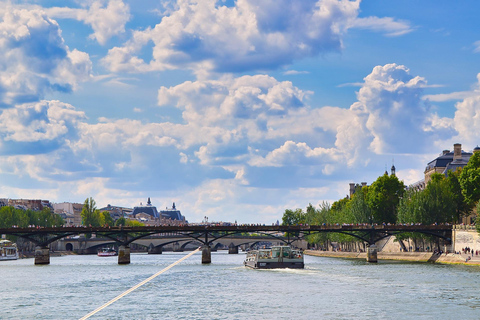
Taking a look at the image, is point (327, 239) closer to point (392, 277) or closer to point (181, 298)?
point (392, 277)

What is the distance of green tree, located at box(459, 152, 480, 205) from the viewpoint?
405ft

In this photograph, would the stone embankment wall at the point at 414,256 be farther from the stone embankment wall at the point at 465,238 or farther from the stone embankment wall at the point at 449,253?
the stone embankment wall at the point at 465,238

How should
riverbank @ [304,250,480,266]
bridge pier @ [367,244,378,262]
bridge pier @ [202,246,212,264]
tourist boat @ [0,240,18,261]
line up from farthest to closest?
tourist boat @ [0,240,18,261] < bridge pier @ [202,246,212,264] < bridge pier @ [367,244,378,262] < riverbank @ [304,250,480,266]

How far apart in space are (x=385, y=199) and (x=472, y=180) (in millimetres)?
38571

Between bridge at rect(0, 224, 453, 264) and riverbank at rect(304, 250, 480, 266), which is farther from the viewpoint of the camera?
bridge at rect(0, 224, 453, 264)

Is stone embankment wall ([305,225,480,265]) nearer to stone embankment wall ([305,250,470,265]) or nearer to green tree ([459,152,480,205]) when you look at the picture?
stone embankment wall ([305,250,470,265])

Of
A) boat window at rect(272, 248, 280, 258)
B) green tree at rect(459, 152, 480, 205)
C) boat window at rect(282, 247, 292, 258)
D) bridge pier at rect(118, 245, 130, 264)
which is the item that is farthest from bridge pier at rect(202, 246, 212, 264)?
green tree at rect(459, 152, 480, 205)

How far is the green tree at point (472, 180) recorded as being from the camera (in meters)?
123

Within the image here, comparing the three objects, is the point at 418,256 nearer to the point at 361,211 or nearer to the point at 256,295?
the point at 361,211

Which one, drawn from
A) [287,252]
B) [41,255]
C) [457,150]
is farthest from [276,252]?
[457,150]

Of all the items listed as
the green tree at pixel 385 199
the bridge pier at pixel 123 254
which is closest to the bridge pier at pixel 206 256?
the bridge pier at pixel 123 254

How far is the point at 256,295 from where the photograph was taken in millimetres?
71438

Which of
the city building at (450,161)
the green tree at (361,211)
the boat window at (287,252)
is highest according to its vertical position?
the city building at (450,161)

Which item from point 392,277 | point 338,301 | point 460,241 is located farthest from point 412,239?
point 338,301
